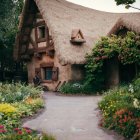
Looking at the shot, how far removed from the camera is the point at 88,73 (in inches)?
808

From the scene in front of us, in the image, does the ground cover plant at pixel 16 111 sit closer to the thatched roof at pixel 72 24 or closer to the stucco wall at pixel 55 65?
the thatched roof at pixel 72 24

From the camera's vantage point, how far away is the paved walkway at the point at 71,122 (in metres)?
9.48

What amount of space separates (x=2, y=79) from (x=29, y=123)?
54.8ft

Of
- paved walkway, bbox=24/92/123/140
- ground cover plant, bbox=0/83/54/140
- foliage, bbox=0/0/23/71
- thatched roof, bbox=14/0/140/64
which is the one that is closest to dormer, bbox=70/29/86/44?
thatched roof, bbox=14/0/140/64

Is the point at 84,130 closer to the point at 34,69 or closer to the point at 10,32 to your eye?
the point at 34,69

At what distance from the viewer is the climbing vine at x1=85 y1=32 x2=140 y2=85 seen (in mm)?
17828

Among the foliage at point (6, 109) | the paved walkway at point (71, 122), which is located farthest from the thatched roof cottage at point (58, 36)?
the foliage at point (6, 109)

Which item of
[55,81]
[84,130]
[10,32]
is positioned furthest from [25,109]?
[10,32]

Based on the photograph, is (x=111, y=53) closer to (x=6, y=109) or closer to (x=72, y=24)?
(x=72, y=24)

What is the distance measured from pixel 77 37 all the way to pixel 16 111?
10420 mm

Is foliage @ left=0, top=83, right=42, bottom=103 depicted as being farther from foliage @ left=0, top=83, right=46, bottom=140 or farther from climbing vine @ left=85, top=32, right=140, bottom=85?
climbing vine @ left=85, top=32, right=140, bottom=85

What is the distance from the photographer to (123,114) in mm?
10008

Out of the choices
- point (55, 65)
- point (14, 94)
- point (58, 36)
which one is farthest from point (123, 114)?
point (55, 65)

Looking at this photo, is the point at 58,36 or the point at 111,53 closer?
the point at 111,53
